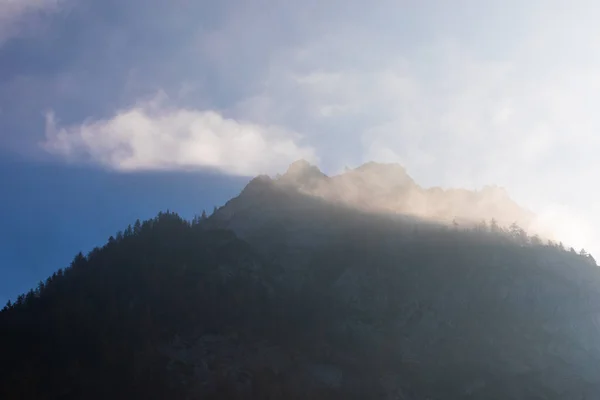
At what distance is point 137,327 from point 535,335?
96.6 metres

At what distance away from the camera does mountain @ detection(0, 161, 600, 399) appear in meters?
139

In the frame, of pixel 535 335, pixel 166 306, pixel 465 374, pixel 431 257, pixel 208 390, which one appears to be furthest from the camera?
pixel 431 257

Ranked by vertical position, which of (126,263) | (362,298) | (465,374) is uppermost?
(126,263)

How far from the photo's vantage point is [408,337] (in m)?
158

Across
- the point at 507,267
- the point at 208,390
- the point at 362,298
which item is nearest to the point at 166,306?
the point at 208,390

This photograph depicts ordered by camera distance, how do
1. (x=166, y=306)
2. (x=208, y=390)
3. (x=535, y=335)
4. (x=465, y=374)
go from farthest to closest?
(x=166, y=306)
(x=535, y=335)
(x=465, y=374)
(x=208, y=390)

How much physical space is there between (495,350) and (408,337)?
2097cm

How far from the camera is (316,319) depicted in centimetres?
16612

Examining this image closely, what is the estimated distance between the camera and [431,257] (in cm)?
18250

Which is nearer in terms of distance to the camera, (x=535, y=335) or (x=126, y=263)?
(x=535, y=335)

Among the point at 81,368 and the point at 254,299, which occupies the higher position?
the point at 254,299

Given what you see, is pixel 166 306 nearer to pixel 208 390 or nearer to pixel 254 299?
pixel 254 299

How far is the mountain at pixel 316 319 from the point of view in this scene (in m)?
139

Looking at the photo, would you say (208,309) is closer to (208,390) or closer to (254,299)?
(254,299)
